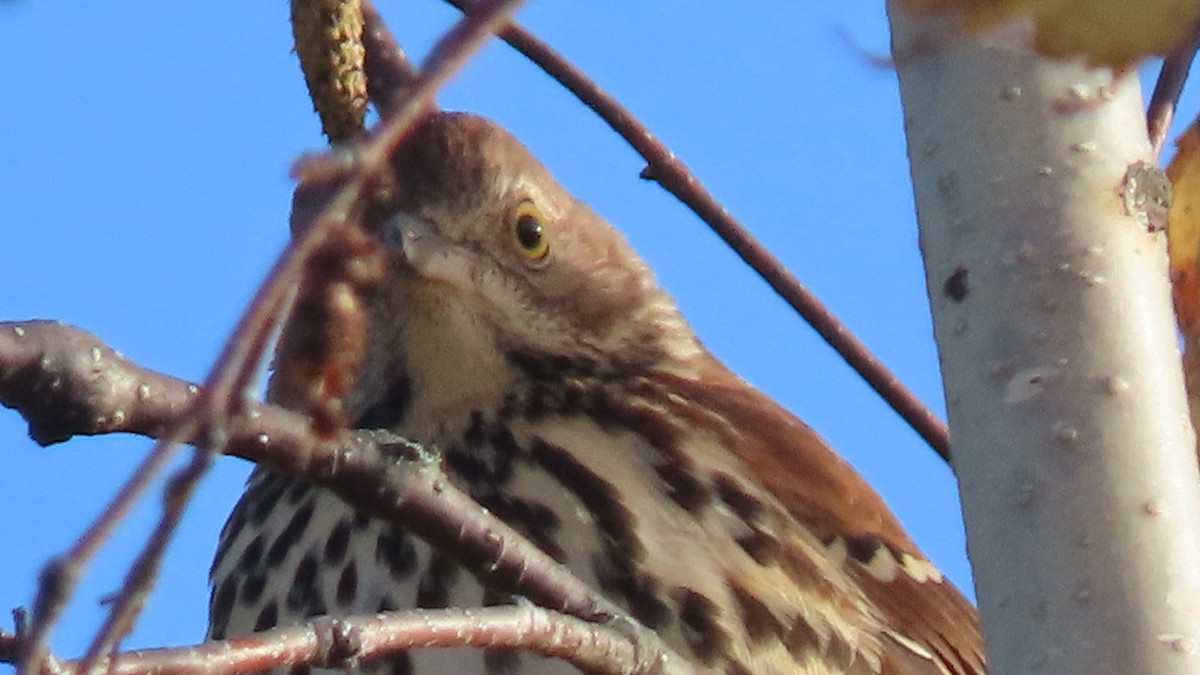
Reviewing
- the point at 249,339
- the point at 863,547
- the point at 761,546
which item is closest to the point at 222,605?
the point at 761,546

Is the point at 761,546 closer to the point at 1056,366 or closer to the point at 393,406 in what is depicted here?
the point at 393,406

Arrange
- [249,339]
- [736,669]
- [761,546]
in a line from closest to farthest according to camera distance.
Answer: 1. [249,339]
2. [736,669]
3. [761,546]

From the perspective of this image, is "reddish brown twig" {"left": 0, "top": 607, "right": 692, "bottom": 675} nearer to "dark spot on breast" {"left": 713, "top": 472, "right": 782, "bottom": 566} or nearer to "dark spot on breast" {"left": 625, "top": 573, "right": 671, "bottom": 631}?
"dark spot on breast" {"left": 625, "top": 573, "right": 671, "bottom": 631}

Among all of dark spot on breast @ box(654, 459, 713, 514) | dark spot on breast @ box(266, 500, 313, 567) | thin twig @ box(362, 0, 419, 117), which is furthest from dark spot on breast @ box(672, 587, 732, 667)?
thin twig @ box(362, 0, 419, 117)

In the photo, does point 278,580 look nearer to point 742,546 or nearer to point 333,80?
point 742,546

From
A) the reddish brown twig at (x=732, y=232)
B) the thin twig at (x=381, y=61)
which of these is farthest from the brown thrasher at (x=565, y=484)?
the thin twig at (x=381, y=61)

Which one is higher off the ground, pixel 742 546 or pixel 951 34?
pixel 742 546

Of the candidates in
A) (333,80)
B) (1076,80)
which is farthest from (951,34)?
(333,80)
